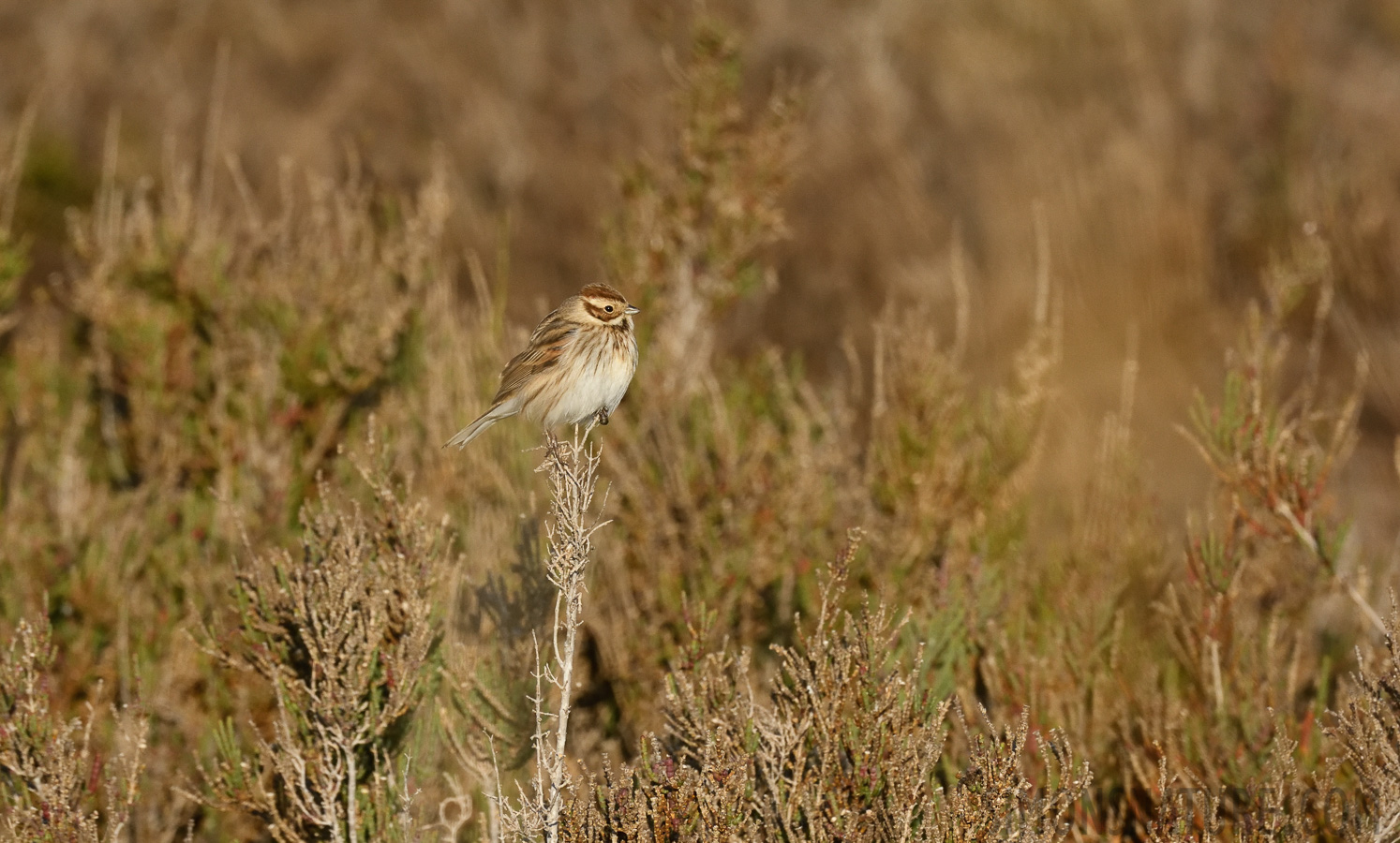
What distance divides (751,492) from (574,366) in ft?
3.40

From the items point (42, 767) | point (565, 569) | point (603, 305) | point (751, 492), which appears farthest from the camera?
point (751, 492)

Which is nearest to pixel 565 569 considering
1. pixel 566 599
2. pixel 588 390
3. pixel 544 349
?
pixel 566 599

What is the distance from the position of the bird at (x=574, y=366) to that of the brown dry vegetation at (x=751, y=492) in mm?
→ 197

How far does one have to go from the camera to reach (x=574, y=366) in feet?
13.4

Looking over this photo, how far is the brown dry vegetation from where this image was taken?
3.30 m

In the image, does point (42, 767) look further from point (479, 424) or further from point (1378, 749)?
point (1378, 749)

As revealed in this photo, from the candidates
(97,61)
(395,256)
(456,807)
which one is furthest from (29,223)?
(456,807)

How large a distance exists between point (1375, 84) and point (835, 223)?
10.7 feet

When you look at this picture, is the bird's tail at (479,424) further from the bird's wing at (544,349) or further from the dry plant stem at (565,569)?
the dry plant stem at (565,569)

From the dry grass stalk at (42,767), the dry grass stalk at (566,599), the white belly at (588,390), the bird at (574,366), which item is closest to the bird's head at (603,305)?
the bird at (574,366)

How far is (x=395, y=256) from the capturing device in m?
5.50

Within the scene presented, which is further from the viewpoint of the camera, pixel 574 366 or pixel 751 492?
pixel 751 492

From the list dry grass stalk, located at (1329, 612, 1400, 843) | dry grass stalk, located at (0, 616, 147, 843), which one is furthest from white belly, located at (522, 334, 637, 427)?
dry grass stalk, located at (1329, 612, 1400, 843)

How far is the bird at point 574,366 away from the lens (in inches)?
159
